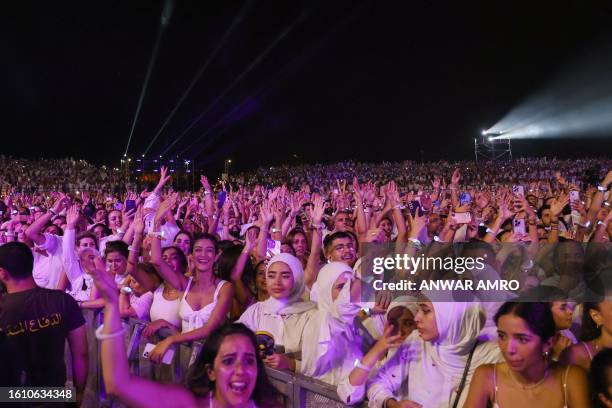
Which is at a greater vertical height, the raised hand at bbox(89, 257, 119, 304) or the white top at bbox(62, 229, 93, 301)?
the white top at bbox(62, 229, 93, 301)

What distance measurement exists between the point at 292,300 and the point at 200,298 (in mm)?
949

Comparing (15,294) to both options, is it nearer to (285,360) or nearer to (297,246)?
(285,360)

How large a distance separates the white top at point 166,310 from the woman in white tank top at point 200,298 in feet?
0.29

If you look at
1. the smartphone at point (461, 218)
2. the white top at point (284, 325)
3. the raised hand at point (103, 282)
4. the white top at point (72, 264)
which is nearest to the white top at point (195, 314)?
the white top at point (284, 325)

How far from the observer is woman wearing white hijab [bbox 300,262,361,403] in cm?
339

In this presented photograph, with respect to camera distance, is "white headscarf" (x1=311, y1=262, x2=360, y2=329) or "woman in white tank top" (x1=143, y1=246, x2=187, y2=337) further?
"woman in white tank top" (x1=143, y1=246, x2=187, y2=337)

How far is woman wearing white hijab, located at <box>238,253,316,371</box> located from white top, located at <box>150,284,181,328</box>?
887 mm

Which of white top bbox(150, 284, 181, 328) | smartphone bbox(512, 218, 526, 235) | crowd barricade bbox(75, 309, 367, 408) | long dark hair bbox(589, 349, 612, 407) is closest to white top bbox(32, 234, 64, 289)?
crowd barricade bbox(75, 309, 367, 408)

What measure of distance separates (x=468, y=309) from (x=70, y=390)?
2.66 m

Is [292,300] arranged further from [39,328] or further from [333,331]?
[39,328]

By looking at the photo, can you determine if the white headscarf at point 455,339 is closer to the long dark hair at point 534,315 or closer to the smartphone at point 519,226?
the long dark hair at point 534,315

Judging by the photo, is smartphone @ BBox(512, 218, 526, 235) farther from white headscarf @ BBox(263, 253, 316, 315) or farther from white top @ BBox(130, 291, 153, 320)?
white top @ BBox(130, 291, 153, 320)

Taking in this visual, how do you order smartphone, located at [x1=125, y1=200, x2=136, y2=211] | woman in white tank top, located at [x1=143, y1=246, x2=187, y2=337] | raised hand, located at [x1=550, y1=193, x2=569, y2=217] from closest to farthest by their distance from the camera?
woman in white tank top, located at [x1=143, y1=246, x2=187, y2=337] < raised hand, located at [x1=550, y1=193, x2=569, y2=217] < smartphone, located at [x1=125, y1=200, x2=136, y2=211]

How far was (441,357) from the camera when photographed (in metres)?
2.86
